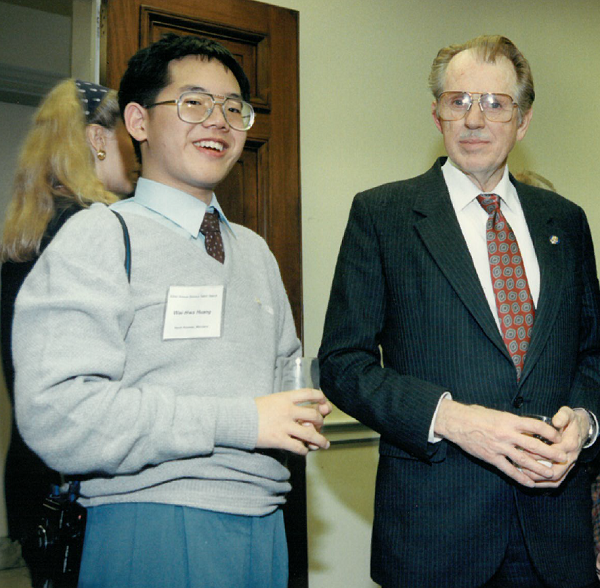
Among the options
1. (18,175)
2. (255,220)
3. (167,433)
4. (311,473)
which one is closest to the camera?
(167,433)

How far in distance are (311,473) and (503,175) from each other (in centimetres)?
154

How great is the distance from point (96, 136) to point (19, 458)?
0.99 metres

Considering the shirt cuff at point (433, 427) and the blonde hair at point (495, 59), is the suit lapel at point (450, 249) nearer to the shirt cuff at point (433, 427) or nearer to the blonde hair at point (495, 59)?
the shirt cuff at point (433, 427)

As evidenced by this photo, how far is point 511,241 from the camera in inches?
61.8

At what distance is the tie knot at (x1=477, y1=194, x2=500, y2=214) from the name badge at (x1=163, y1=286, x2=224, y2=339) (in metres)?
0.74

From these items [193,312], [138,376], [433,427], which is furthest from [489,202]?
[138,376]

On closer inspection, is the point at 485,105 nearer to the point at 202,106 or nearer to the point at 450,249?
the point at 450,249

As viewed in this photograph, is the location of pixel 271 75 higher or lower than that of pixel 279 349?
higher

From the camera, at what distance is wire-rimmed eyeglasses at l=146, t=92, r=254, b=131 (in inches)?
52.8

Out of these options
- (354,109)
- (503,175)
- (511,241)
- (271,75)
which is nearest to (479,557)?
(511,241)

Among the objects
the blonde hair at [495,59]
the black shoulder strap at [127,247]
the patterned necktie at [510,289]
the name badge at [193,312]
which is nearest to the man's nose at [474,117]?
the blonde hair at [495,59]

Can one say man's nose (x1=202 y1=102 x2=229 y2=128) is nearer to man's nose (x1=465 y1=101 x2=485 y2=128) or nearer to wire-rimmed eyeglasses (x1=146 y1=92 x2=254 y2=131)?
wire-rimmed eyeglasses (x1=146 y1=92 x2=254 y2=131)

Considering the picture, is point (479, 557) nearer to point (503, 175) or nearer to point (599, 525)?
point (599, 525)

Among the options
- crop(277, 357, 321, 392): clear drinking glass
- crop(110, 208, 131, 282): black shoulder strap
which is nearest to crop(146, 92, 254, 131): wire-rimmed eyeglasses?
crop(110, 208, 131, 282): black shoulder strap
